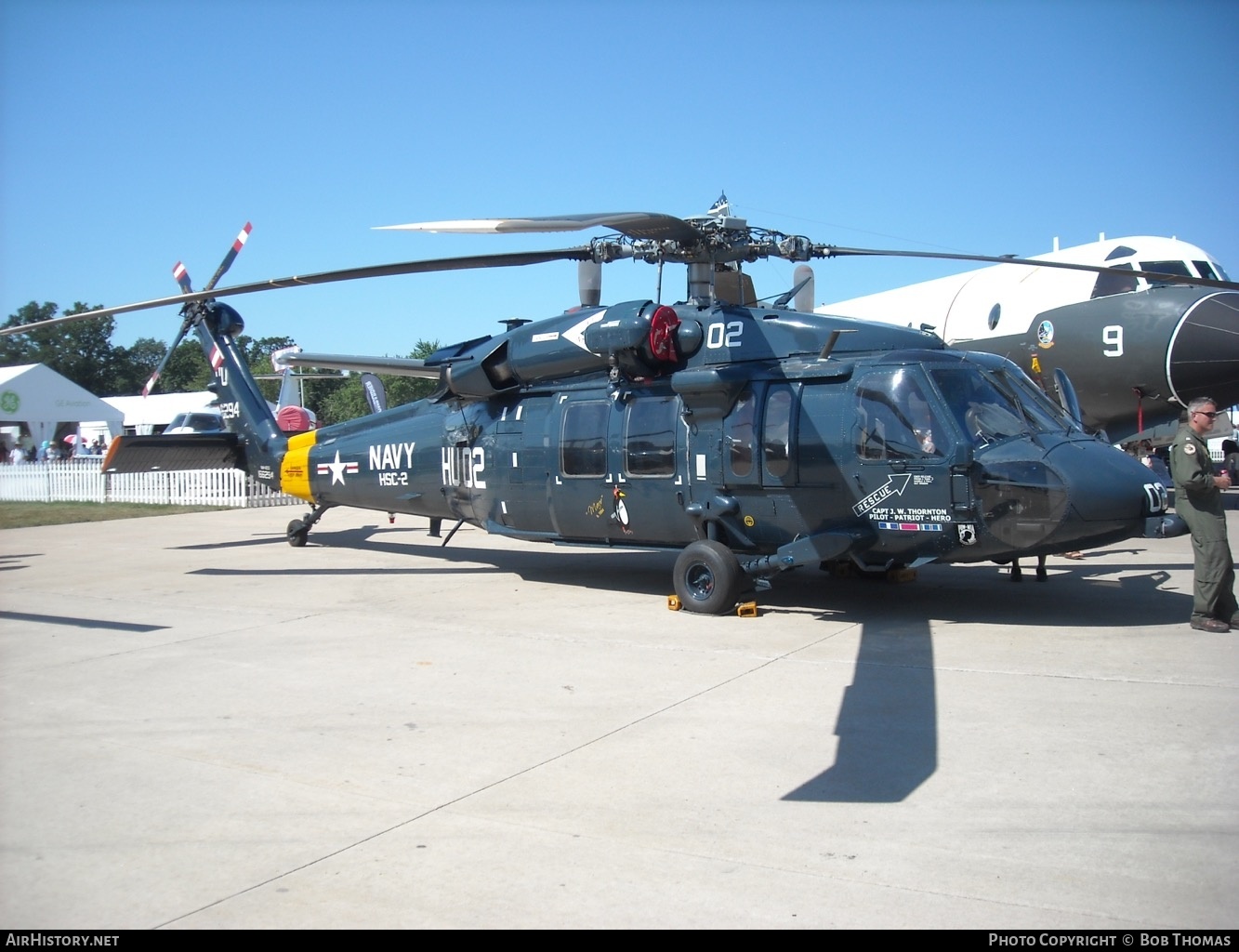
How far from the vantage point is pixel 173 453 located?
1414cm

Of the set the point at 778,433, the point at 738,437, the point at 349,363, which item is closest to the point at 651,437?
the point at 738,437

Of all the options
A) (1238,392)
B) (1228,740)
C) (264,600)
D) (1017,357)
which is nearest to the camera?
(1228,740)

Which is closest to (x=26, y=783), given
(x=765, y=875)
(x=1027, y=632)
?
(x=765, y=875)

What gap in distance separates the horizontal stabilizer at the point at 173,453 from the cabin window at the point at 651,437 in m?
Answer: 7.50

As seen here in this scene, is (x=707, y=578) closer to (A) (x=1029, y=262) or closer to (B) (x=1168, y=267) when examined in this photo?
(A) (x=1029, y=262)

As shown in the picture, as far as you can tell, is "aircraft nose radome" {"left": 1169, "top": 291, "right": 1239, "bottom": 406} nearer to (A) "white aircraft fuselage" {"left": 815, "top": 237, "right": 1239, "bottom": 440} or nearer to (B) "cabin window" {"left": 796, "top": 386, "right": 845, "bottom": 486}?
(A) "white aircraft fuselage" {"left": 815, "top": 237, "right": 1239, "bottom": 440}

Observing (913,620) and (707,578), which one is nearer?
(913,620)

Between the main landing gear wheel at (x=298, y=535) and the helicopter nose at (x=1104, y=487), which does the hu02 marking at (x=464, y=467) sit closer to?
the main landing gear wheel at (x=298, y=535)

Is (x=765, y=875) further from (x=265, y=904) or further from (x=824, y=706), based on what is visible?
(x=824, y=706)

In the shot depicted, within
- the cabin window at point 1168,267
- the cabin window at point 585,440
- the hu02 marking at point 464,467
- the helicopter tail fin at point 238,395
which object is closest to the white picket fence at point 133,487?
the helicopter tail fin at point 238,395

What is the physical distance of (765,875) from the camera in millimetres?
3783

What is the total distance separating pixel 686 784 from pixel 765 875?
1052mm

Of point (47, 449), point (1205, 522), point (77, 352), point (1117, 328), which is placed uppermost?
point (77, 352)

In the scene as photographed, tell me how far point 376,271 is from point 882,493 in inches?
189
